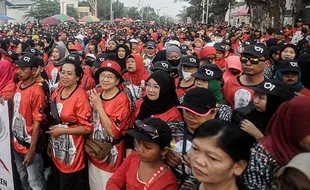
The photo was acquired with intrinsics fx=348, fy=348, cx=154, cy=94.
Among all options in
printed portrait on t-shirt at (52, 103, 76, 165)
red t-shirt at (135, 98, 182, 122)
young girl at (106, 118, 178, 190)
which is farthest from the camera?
printed portrait on t-shirt at (52, 103, 76, 165)

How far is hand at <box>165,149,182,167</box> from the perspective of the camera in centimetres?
266

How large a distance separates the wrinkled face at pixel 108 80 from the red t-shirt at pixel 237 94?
128 centimetres

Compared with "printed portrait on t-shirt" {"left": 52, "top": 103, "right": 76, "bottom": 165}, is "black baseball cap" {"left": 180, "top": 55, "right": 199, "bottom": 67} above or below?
above

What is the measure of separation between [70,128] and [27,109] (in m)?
0.69

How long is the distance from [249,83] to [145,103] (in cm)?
123

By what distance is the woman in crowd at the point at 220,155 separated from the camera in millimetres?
1849

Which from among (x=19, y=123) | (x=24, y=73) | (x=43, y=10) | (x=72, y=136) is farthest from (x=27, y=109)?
(x=43, y=10)

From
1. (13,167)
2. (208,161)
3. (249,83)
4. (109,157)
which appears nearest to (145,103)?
(109,157)

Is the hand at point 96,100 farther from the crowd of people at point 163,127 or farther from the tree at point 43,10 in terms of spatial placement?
the tree at point 43,10

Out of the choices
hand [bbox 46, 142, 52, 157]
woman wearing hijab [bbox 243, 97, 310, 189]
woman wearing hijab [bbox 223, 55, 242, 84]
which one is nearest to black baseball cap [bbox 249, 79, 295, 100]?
woman wearing hijab [bbox 243, 97, 310, 189]

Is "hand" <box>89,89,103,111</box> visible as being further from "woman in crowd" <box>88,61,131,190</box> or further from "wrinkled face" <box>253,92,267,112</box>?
"wrinkled face" <box>253,92,267,112</box>

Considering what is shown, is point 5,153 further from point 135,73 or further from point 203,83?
point 203,83

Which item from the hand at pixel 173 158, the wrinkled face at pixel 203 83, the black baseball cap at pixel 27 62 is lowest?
the hand at pixel 173 158

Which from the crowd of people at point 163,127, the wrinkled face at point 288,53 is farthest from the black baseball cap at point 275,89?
the wrinkled face at point 288,53
